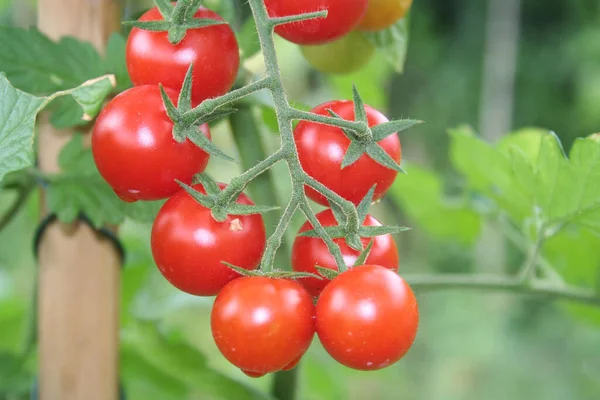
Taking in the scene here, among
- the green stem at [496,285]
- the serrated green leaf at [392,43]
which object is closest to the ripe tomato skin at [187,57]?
the serrated green leaf at [392,43]

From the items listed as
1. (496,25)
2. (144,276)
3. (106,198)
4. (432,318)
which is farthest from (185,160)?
(496,25)

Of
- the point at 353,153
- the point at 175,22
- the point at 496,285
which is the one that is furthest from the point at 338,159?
the point at 496,285

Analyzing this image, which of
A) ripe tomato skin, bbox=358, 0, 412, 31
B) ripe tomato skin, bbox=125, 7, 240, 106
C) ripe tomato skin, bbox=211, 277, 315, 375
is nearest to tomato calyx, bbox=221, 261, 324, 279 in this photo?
ripe tomato skin, bbox=211, 277, 315, 375

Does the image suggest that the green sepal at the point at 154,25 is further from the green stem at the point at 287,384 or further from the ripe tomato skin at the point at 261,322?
the green stem at the point at 287,384

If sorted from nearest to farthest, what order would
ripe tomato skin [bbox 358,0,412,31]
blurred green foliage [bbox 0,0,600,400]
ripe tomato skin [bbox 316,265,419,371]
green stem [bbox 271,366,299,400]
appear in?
ripe tomato skin [bbox 316,265,419,371] → ripe tomato skin [bbox 358,0,412,31] → green stem [bbox 271,366,299,400] → blurred green foliage [bbox 0,0,600,400]

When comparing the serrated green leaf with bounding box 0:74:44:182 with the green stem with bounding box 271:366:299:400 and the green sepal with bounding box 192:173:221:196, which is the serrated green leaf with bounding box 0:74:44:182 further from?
the green stem with bounding box 271:366:299:400

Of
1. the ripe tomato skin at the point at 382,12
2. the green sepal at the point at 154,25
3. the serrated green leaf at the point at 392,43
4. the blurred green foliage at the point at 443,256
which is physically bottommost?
the blurred green foliage at the point at 443,256
